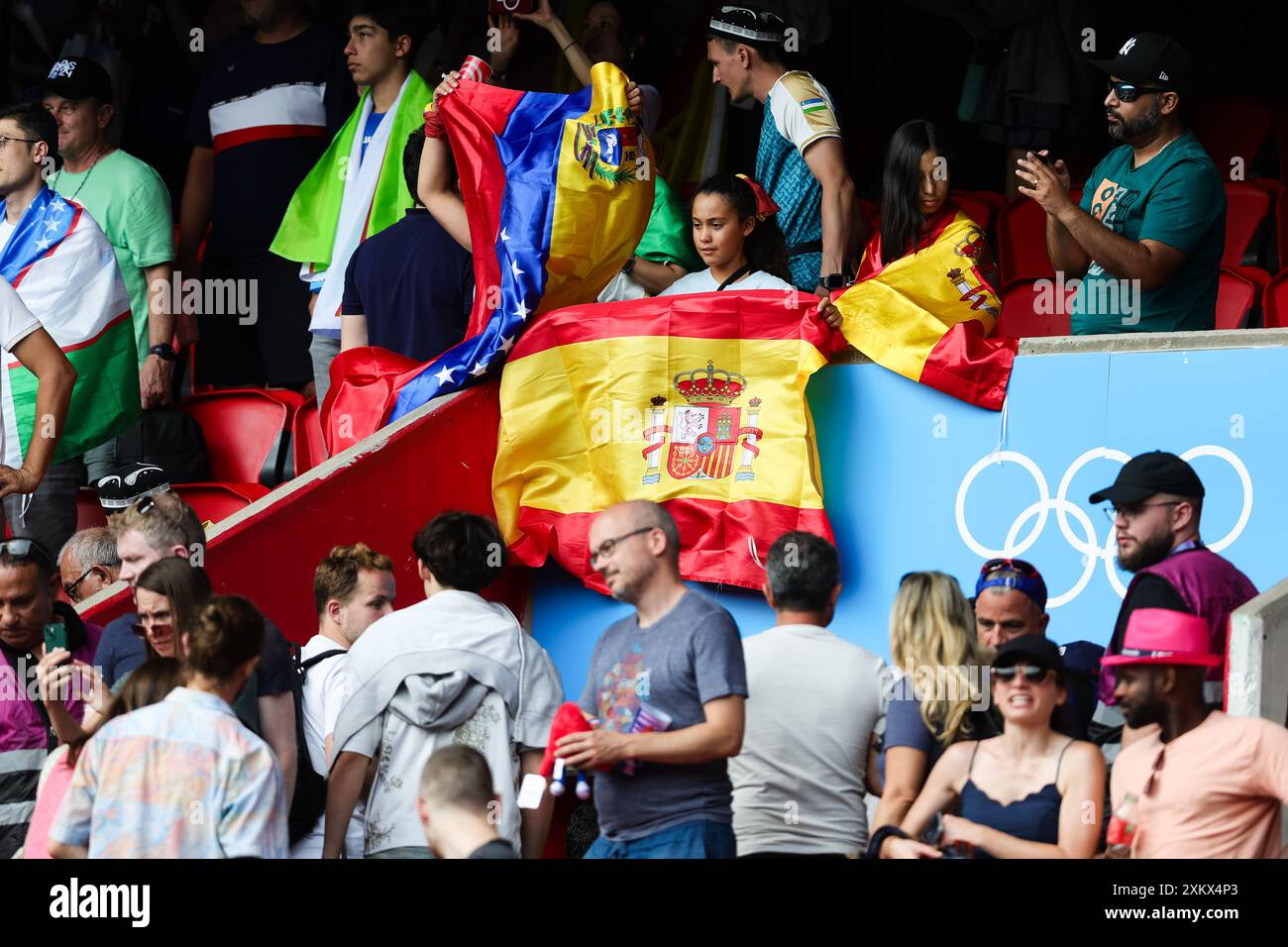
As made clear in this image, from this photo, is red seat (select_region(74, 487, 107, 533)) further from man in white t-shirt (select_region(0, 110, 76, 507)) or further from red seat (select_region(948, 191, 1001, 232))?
red seat (select_region(948, 191, 1001, 232))

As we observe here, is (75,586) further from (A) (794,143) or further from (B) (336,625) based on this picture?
(A) (794,143)

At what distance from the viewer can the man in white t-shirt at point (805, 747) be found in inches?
191

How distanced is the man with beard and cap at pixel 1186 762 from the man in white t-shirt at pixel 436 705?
5.25ft

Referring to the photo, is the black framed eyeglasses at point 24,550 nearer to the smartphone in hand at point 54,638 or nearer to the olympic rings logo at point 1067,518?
the smartphone in hand at point 54,638

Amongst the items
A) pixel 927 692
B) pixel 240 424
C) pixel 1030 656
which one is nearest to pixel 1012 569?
pixel 927 692

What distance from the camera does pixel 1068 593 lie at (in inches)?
253

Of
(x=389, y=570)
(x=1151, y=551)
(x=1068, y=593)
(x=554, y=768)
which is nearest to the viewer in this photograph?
(x=554, y=768)

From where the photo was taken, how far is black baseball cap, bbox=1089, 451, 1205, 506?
17.3 feet

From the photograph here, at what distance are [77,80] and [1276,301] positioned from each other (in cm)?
527

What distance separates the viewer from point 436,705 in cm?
521

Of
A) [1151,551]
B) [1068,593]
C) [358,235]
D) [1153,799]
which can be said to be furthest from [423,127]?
[1153,799]

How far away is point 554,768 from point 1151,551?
1.78 meters

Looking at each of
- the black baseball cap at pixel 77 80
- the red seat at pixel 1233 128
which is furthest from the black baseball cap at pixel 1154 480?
the black baseball cap at pixel 77 80
